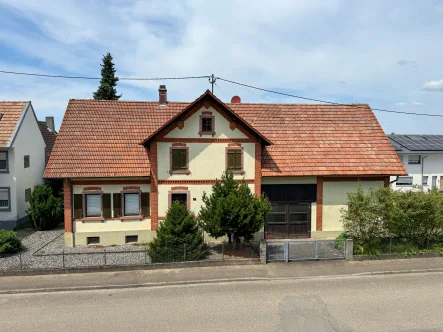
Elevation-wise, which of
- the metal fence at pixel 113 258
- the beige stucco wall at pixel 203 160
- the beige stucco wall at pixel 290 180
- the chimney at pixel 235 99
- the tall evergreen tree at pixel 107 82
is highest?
the tall evergreen tree at pixel 107 82

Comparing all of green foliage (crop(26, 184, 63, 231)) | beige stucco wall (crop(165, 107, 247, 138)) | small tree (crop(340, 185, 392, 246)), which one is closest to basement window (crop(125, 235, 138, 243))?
beige stucco wall (crop(165, 107, 247, 138))

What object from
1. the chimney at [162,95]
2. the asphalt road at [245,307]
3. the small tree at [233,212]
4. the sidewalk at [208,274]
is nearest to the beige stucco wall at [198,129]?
the small tree at [233,212]

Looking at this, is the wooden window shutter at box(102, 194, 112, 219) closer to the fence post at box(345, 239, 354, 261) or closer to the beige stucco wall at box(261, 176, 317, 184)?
the beige stucco wall at box(261, 176, 317, 184)

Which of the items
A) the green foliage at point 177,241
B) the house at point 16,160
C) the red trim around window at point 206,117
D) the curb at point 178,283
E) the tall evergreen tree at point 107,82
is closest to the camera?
the curb at point 178,283

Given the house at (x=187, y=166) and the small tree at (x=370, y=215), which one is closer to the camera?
the small tree at (x=370, y=215)

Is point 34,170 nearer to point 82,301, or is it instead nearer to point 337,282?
point 82,301

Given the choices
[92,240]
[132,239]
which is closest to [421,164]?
[132,239]

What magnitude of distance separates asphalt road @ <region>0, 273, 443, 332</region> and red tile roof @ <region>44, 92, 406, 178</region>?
6947 millimetres

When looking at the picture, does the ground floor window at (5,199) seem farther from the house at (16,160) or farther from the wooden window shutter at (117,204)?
the wooden window shutter at (117,204)

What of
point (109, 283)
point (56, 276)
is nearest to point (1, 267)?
point (56, 276)

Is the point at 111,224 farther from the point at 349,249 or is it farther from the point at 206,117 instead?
the point at 349,249

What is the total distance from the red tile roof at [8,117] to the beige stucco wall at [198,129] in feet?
39.4

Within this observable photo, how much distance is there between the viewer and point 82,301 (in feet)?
37.1

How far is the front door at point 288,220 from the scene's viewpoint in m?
18.6
